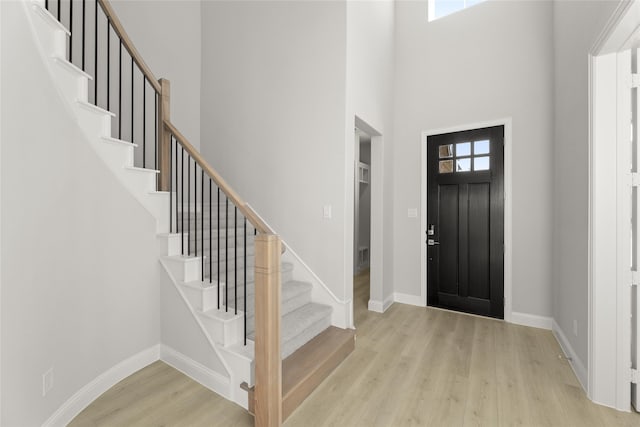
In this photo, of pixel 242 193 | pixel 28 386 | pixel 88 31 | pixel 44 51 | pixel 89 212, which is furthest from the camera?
pixel 242 193

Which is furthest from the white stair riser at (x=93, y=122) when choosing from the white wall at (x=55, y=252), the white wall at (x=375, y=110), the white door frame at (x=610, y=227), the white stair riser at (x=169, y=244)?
the white door frame at (x=610, y=227)

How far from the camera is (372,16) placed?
3438mm

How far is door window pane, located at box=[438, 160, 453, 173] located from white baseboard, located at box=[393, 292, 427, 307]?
1694 millimetres

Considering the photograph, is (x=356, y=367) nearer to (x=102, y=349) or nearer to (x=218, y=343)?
(x=218, y=343)

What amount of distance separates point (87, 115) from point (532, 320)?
4.56m

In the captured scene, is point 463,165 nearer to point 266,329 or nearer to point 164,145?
point 266,329

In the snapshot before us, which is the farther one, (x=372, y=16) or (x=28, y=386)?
(x=372, y=16)

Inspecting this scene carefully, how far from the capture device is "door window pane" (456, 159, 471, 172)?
359 cm

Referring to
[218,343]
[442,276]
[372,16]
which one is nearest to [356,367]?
[218,343]

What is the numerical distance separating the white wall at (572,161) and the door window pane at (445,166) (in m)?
1.04

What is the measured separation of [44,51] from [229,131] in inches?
86.4

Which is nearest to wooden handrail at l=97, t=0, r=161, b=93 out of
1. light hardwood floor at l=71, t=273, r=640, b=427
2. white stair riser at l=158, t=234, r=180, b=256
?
white stair riser at l=158, t=234, r=180, b=256

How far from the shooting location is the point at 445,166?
3748 millimetres

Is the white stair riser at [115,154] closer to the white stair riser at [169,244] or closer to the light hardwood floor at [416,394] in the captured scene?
the white stair riser at [169,244]
